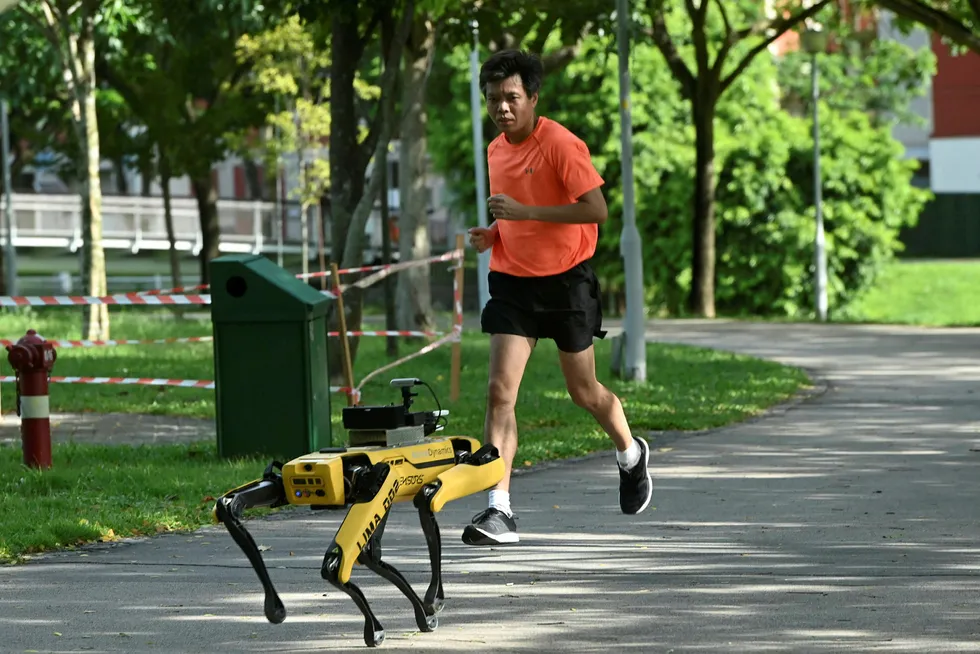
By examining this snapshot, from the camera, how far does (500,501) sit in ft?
22.6

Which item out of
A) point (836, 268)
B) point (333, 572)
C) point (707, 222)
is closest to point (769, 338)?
point (707, 222)

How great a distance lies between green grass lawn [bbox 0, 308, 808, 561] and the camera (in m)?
8.42

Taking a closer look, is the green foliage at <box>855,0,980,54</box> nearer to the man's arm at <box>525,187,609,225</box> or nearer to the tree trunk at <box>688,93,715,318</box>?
the tree trunk at <box>688,93,715,318</box>

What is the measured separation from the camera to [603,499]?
28.9ft

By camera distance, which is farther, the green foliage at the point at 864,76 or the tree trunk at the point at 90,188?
the green foliage at the point at 864,76

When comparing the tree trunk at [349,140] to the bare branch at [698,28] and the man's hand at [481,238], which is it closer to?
the man's hand at [481,238]

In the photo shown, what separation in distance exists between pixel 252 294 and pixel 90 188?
14198 mm

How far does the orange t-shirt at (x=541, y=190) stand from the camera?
6.87 metres

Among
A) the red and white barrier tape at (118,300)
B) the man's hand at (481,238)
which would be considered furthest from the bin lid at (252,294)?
the man's hand at (481,238)

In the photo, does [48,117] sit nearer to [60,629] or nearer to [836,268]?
[836,268]

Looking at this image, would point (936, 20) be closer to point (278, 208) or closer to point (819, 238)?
point (819, 238)

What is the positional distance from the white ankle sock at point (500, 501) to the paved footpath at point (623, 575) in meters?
0.23

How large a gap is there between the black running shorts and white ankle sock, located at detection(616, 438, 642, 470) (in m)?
0.72

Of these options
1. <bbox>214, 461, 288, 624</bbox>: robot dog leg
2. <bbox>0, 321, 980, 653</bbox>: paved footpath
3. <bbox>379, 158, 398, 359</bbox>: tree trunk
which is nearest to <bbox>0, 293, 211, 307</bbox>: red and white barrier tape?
<bbox>0, 321, 980, 653</bbox>: paved footpath
